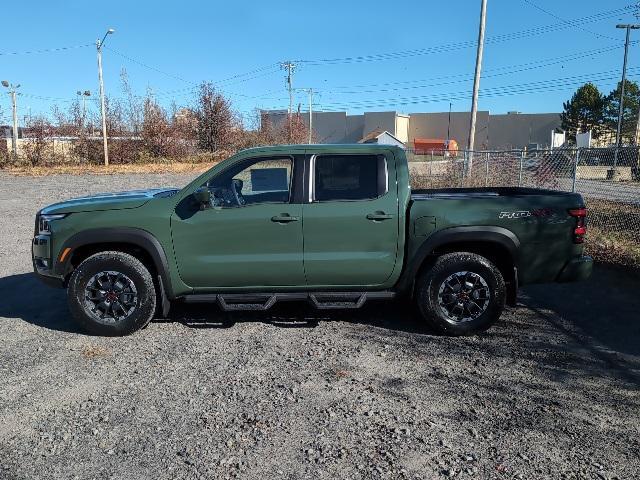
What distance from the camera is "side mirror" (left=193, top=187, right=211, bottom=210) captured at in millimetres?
5035

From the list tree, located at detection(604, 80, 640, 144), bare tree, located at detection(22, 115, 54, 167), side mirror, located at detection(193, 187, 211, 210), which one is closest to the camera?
side mirror, located at detection(193, 187, 211, 210)

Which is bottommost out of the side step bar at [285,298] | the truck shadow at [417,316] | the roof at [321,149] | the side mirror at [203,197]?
the truck shadow at [417,316]

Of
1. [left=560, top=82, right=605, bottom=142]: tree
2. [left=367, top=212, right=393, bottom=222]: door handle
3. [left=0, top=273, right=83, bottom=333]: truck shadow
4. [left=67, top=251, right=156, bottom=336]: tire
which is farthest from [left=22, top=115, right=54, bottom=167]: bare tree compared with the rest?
[left=560, top=82, right=605, bottom=142]: tree

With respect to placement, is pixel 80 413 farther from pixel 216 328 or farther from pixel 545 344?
pixel 545 344

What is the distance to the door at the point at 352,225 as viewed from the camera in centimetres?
515

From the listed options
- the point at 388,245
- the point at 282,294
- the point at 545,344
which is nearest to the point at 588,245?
the point at 545,344

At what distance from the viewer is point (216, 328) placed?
5.55 meters

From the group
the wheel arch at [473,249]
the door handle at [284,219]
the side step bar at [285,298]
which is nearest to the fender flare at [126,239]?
the side step bar at [285,298]

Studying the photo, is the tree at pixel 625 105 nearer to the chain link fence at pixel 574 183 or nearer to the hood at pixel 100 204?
the chain link fence at pixel 574 183

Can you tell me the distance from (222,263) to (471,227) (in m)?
2.37

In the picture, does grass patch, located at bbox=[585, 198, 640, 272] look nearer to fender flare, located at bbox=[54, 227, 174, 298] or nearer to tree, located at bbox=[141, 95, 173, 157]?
fender flare, located at bbox=[54, 227, 174, 298]

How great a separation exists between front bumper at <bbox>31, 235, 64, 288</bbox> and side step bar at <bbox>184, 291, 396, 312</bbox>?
1291 millimetres

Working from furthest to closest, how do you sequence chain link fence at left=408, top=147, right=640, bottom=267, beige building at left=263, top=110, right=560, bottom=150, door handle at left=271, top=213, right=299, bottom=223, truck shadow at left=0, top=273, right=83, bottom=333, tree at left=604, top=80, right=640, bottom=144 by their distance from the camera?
beige building at left=263, top=110, right=560, bottom=150
tree at left=604, top=80, right=640, bottom=144
chain link fence at left=408, top=147, right=640, bottom=267
truck shadow at left=0, top=273, right=83, bottom=333
door handle at left=271, top=213, right=299, bottom=223

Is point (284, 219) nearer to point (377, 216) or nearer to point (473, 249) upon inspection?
point (377, 216)
